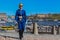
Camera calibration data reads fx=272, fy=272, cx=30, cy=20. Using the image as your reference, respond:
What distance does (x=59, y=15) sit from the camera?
16962cm

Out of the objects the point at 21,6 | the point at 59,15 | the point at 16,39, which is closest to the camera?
the point at 21,6

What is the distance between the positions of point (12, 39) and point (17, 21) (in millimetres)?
1641

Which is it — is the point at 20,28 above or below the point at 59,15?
below

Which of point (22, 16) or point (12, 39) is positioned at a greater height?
point (22, 16)

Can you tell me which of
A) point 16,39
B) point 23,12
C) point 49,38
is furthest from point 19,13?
point 49,38

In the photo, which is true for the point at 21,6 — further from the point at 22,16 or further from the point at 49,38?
the point at 49,38

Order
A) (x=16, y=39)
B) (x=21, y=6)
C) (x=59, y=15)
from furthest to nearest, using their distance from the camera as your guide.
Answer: (x=59, y=15)
(x=16, y=39)
(x=21, y=6)

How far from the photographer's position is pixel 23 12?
11.0 meters

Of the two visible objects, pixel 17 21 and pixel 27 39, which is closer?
pixel 17 21

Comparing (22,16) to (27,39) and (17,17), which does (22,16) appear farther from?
(27,39)

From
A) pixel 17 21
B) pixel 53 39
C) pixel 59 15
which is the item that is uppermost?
pixel 59 15

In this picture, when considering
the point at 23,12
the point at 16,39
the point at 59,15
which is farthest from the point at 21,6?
the point at 59,15

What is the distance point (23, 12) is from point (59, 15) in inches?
6291

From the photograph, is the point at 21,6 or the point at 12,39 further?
the point at 12,39
